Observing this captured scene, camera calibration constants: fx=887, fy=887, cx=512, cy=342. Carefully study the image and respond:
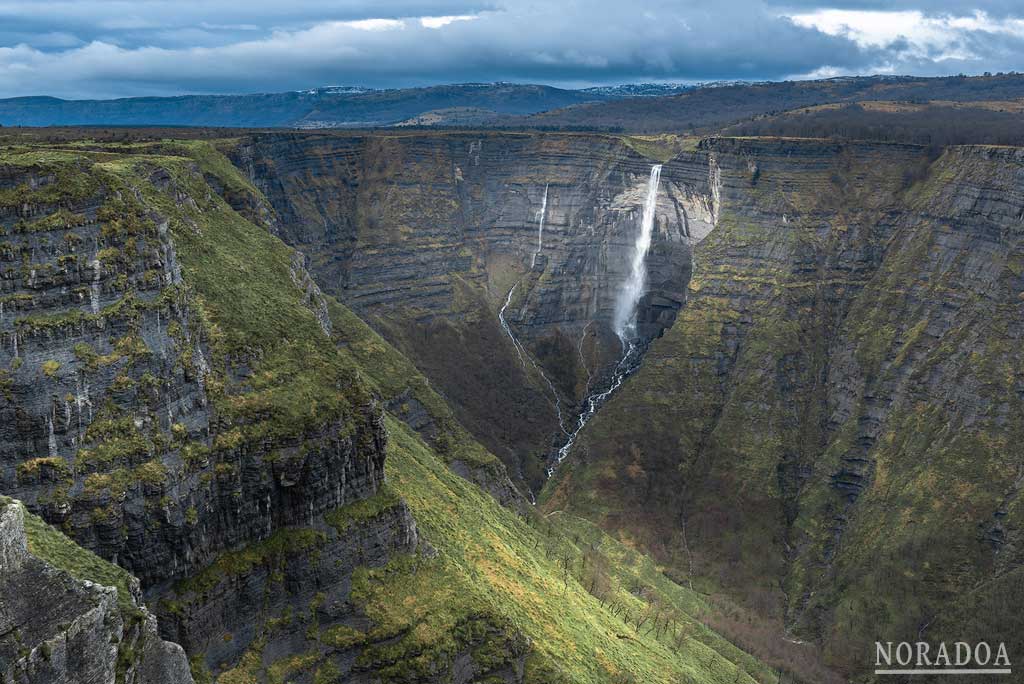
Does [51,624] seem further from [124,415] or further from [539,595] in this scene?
[539,595]

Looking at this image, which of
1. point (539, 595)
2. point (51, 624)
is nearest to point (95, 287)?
point (51, 624)

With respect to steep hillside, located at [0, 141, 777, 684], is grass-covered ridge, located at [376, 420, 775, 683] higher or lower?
lower

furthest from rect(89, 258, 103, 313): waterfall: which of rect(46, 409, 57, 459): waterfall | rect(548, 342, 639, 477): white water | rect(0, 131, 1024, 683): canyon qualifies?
rect(548, 342, 639, 477): white water

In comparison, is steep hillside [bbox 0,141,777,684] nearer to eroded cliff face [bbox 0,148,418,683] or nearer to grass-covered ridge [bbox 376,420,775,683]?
eroded cliff face [bbox 0,148,418,683]

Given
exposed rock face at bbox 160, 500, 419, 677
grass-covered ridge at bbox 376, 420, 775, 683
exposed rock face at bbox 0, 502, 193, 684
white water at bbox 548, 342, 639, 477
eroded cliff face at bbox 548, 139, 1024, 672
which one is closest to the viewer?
exposed rock face at bbox 0, 502, 193, 684

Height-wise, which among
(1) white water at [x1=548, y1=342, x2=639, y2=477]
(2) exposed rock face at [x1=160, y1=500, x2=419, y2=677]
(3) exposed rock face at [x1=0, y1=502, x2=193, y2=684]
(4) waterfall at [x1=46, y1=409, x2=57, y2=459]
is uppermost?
(4) waterfall at [x1=46, y1=409, x2=57, y2=459]

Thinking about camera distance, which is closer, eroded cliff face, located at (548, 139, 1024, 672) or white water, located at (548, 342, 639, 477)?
eroded cliff face, located at (548, 139, 1024, 672)
